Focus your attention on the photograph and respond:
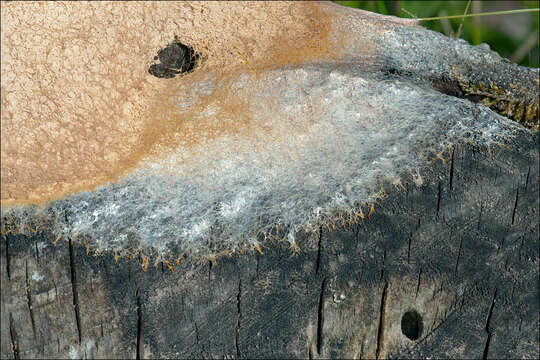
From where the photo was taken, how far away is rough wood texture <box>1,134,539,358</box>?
1.47 meters

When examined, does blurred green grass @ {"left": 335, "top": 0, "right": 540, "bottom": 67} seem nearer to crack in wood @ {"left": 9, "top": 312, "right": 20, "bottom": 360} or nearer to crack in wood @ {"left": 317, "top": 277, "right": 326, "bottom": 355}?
crack in wood @ {"left": 317, "top": 277, "right": 326, "bottom": 355}

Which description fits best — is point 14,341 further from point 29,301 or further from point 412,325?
point 412,325

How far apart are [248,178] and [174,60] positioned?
430 mm

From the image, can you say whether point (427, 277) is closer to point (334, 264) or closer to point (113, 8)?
point (334, 264)

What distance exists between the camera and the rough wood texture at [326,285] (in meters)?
1.47

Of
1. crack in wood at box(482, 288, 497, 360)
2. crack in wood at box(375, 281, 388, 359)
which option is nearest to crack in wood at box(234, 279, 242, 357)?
crack in wood at box(375, 281, 388, 359)

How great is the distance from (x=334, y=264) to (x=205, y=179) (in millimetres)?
490

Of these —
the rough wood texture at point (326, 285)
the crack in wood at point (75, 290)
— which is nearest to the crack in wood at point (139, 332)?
the rough wood texture at point (326, 285)

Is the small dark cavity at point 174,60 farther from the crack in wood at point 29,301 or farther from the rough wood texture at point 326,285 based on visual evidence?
the crack in wood at point 29,301

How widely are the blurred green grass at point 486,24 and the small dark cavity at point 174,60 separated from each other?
0.80 m

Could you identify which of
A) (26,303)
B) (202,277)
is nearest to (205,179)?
(202,277)

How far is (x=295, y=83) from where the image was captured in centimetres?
147

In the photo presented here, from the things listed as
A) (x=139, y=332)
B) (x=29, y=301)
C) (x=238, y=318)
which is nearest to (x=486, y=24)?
(x=238, y=318)

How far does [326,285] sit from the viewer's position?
5.04 ft
